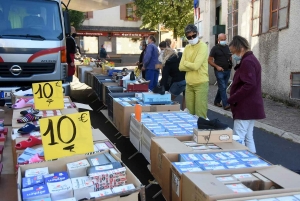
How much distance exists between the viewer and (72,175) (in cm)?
252

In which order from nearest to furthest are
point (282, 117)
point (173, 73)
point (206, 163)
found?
1. point (206, 163)
2. point (173, 73)
3. point (282, 117)

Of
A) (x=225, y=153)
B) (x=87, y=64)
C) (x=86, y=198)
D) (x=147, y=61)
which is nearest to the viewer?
(x=86, y=198)

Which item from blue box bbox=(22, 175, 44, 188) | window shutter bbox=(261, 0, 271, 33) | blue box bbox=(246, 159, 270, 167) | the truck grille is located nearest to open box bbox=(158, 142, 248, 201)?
blue box bbox=(246, 159, 270, 167)

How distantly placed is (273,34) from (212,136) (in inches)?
284

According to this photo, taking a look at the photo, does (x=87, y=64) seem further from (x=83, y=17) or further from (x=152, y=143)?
(x=83, y=17)

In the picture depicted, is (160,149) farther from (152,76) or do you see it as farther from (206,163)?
(152,76)

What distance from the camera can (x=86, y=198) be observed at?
2.20m

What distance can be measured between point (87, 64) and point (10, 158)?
985 centimetres

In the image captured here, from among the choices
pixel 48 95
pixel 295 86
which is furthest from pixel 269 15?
pixel 48 95

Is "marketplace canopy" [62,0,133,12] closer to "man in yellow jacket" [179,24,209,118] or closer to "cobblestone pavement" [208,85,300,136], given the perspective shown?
"cobblestone pavement" [208,85,300,136]

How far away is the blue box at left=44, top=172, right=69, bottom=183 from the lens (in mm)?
2361

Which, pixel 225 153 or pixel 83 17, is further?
pixel 83 17

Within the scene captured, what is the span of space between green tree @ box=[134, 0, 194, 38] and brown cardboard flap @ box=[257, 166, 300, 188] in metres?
24.7

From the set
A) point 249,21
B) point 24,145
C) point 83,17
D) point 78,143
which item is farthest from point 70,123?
point 83,17
